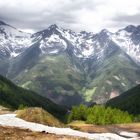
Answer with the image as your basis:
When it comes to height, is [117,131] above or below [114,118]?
below

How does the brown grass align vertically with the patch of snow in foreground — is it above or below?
above

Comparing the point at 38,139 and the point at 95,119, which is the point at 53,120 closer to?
the point at 38,139

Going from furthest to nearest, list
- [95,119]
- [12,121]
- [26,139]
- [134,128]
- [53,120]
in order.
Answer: [95,119]
[134,128]
[53,120]
[12,121]
[26,139]

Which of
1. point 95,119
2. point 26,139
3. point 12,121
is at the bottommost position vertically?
point 26,139

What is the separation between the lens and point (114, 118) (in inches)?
7805

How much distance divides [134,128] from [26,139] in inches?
1825

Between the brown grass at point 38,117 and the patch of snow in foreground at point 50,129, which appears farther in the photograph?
the brown grass at point 38,117

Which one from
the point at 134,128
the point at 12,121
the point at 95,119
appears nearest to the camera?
the point at 12,121

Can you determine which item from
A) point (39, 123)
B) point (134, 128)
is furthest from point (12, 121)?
point (134, 128)

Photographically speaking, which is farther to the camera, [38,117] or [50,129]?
[38,117]

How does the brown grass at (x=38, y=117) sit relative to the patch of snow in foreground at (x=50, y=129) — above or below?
above

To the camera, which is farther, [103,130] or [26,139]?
[103,130]

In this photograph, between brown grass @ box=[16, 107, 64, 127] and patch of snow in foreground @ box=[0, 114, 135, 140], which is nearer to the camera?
patch of snow in foreground @ box=[0, 114, 135, 140]

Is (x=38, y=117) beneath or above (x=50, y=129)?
above
